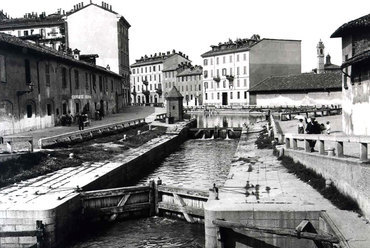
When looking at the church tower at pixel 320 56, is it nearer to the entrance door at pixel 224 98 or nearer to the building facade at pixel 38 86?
the entrance door at pixel 224 98

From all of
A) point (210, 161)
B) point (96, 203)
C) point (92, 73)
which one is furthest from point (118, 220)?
point (92, 73)

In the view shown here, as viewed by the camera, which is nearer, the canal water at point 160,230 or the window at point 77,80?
the canal water at point 160,230

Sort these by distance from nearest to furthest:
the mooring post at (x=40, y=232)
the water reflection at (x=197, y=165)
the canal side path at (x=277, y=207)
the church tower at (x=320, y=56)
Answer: the canal side path at (x=277, y=207) → the mooring post at (x=40, y=232) → the water reflection at (x=197, y=165) → the church tower at (x=320, y=56)

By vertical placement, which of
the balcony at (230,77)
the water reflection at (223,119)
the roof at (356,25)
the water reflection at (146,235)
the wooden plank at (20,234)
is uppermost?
the balcony at (230,77)

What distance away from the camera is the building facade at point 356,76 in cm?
2169

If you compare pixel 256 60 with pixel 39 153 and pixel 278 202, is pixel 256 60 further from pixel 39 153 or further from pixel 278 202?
pixel 278 202

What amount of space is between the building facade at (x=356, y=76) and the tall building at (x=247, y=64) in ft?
192

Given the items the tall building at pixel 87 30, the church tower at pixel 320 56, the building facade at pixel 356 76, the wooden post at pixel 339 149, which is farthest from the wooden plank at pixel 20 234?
the church tower at pixel 320 56

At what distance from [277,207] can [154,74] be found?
10902cm

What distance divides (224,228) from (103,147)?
56.6 ft

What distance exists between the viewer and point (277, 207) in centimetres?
1228

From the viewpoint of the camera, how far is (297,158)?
18625 mm

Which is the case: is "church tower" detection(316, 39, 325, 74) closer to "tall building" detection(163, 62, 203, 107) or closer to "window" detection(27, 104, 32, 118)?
"tall building" detection(163, 62, 203, 107)

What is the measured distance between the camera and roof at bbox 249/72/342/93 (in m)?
63.6
